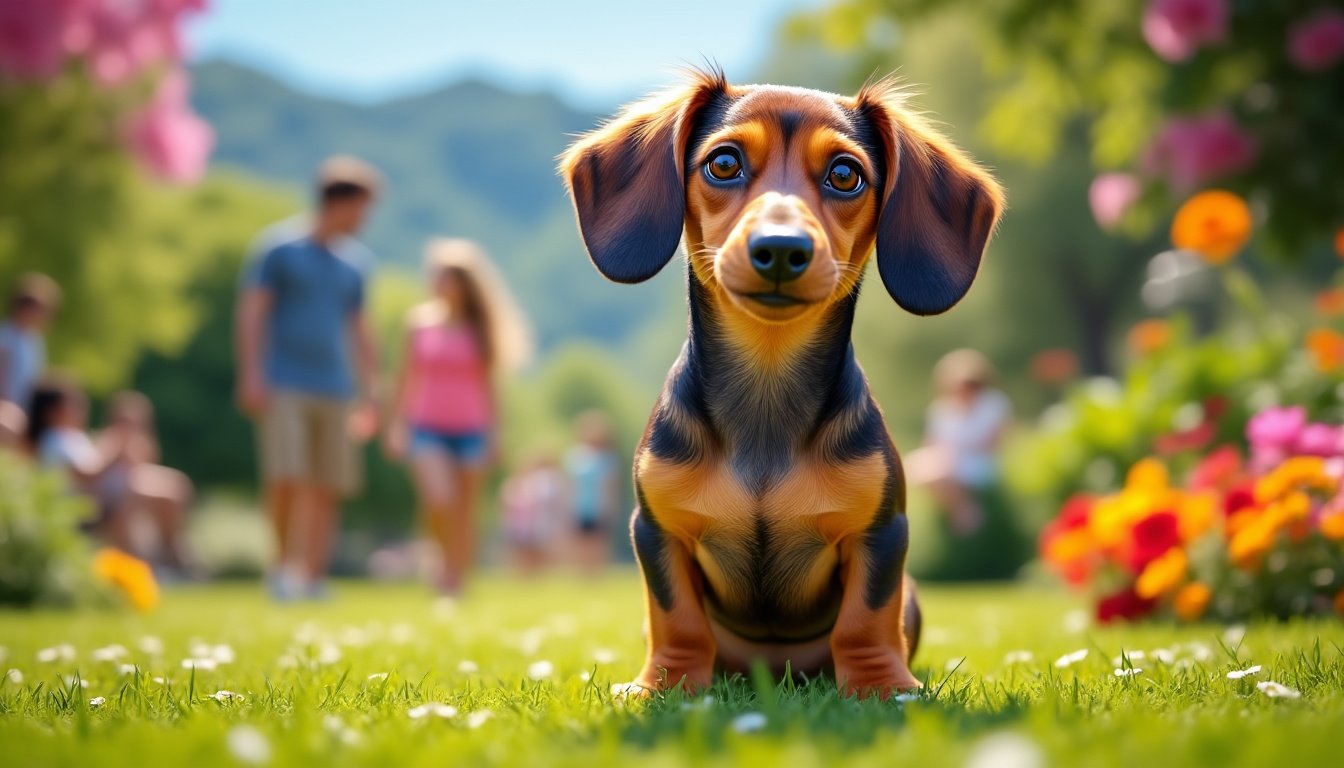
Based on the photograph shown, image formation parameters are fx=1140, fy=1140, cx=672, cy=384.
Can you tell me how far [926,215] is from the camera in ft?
9.93

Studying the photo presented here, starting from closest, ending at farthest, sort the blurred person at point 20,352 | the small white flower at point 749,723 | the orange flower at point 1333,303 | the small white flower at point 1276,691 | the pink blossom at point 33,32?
the small white flower at point 749,723 < the small white flower at point 1276,691 < the orange flower at point 1333,303 < the blurred person at point 20,352 < the pink blossom at point 33,32

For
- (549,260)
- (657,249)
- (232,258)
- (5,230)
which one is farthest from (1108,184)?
(549,260)

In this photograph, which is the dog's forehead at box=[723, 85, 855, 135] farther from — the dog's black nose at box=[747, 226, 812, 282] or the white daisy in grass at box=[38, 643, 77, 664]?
the white daisy in grass at box=[38, 643, 77, 664]

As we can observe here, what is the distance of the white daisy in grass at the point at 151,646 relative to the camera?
4.49m

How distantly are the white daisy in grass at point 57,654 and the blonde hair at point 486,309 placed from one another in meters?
5.05

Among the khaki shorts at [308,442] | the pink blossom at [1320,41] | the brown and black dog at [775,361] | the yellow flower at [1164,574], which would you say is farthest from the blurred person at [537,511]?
the brown and black dog at [775,361]

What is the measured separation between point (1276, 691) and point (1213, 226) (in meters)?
4.94

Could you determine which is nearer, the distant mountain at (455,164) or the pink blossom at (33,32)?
the pink blossom at (33,32)

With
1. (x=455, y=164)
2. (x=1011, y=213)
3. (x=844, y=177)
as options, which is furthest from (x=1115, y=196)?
(x=455, y=164)

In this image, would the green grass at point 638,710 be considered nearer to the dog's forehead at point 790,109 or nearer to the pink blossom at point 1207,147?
the dog's forehead at point 790,109

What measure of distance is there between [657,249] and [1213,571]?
362cm

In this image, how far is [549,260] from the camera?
13912cm

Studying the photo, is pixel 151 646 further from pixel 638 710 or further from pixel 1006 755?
pixel 1006 755

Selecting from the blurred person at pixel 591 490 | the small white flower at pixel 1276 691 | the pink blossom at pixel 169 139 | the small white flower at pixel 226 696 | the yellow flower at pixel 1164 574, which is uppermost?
the pink blossom at pixel 169 139
